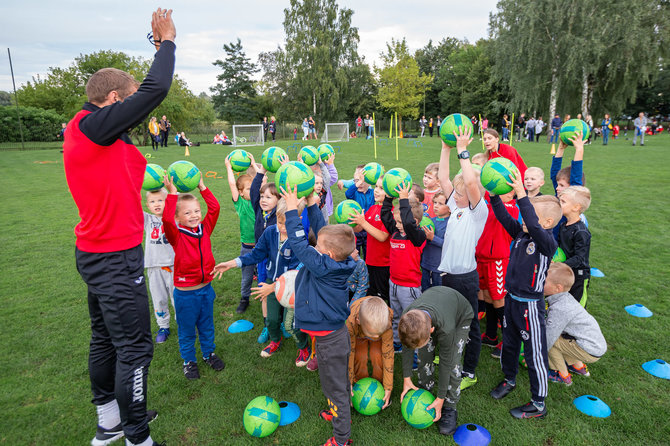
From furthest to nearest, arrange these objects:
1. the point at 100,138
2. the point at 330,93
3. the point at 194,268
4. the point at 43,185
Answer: the point at 330,93 < the point at 43,185 < the point at 194,268 < the point at 100,138

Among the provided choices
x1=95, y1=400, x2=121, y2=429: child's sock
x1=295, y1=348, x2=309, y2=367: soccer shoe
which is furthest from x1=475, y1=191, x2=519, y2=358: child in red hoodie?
x1=95, y1=400, x2=121, y2=429: child's sock

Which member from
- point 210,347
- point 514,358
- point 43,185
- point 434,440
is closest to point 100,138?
point 210,347

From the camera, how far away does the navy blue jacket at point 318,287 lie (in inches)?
114

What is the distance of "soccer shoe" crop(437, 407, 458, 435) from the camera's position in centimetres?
326

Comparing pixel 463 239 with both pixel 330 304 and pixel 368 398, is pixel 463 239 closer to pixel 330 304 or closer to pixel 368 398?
pixel 330 304

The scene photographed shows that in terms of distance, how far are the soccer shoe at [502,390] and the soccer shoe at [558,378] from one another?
547 mm

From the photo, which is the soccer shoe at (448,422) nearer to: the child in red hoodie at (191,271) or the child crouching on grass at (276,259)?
the child crouching on grass at (276,259)

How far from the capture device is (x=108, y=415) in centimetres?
317

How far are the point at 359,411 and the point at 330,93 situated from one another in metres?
49.5

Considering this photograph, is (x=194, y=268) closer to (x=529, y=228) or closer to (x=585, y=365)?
(x=529, y=228)

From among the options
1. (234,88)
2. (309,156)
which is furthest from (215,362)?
(234,88)

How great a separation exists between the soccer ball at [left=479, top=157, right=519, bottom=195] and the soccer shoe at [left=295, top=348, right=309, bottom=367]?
267 centimetres

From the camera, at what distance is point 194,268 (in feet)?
13.0

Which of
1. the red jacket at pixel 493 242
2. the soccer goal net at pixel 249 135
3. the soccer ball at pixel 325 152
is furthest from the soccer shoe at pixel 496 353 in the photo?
the soccer goal net at pixel 249 135
